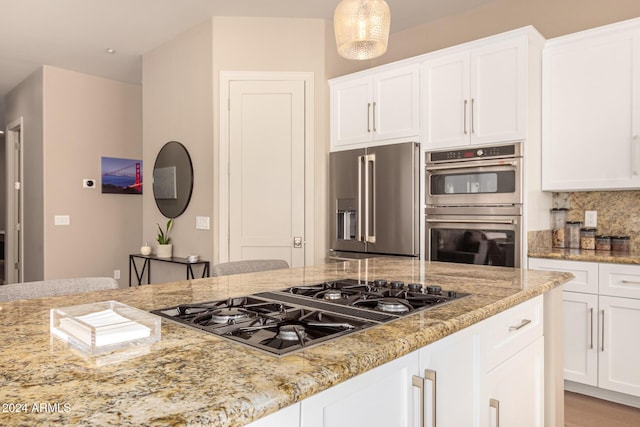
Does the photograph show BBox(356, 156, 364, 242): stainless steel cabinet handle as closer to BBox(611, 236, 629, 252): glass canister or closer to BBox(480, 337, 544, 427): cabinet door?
BBox(611, 236, 629, 252): glass canister

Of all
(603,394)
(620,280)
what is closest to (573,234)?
(620,280)

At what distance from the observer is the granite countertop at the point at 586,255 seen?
8.47 ft

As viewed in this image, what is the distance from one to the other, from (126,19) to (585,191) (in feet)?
13.4

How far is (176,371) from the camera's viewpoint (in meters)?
0.76

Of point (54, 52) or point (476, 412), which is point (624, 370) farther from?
point (54, 52)

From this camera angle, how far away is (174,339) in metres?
0.93

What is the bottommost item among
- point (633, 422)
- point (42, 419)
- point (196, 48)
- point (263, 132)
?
point (633, 422)

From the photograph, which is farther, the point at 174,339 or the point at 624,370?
the point at 624,370

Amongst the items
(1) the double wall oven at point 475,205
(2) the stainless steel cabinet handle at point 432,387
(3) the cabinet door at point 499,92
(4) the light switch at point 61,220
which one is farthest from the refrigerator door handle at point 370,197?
(4) the light switch at point 61,220

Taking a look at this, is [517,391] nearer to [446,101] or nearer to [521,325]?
[521,325]

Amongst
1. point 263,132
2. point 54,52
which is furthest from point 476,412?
point 54,52

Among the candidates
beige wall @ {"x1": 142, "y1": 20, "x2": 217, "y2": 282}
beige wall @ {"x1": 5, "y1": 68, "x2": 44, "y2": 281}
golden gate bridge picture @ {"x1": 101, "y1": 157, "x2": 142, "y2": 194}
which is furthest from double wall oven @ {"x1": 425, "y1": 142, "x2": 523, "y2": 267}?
beige wall @ {"x1": 5, "y1": 68, "x2": 44, "y2": 281}

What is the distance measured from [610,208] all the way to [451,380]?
8.66ft

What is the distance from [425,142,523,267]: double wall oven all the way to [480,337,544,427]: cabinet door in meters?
1.29
